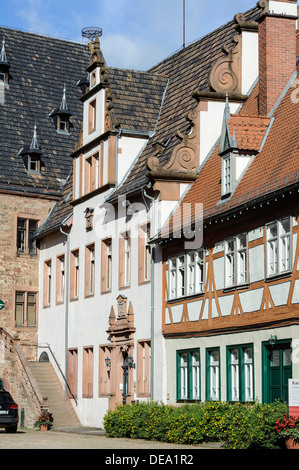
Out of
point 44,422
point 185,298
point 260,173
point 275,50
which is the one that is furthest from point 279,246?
point 44,422

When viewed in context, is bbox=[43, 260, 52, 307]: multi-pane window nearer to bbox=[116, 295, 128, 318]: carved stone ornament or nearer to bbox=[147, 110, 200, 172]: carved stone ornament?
bbox=[116, 295, 128, 318]: carved stone ornament

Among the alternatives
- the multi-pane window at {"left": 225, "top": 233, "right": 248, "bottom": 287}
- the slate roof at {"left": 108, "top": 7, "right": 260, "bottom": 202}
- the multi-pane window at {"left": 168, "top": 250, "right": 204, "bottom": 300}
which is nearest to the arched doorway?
the slate roof at {"left": 108, "top": 7, "right": 260, "bottom": 202}

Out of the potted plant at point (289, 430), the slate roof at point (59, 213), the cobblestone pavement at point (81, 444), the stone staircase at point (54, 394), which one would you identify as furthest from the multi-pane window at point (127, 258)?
the potted plant at point (289, 430)

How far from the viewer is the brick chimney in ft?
93.0

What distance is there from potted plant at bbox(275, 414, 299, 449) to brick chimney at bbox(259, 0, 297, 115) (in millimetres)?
10665

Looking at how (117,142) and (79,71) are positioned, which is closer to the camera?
(117,142)

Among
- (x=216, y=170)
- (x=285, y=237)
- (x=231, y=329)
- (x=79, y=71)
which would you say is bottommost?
(x=231, y=329)

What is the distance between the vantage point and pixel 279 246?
76.4ft

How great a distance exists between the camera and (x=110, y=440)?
26.3 m

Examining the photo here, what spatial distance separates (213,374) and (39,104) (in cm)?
2143

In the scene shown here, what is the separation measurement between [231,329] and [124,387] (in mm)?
7965

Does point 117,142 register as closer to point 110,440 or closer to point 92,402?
point 92,402

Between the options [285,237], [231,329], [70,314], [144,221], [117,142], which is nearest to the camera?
[285,237]
